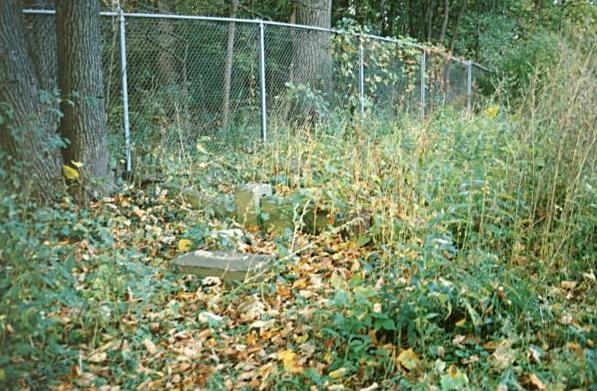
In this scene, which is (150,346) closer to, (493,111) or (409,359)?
(409,359)

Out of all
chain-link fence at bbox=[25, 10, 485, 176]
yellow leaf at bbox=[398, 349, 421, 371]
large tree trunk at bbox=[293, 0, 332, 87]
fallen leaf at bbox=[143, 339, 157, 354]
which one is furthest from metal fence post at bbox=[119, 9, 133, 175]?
yellow leaf at bbox=[398, 349, 421, 371]

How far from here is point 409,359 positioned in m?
3.21

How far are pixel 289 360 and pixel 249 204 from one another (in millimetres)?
2464

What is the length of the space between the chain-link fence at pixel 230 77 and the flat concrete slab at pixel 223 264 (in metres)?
2.37

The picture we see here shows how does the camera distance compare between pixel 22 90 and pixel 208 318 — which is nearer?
pixel 208 318

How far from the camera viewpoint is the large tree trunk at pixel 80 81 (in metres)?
5.98

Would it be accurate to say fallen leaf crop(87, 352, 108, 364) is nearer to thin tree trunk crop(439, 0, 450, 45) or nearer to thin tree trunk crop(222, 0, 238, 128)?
thin tree trunk crop(222, 0, 238, 128)

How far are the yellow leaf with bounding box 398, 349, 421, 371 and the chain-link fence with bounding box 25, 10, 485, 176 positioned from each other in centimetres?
434

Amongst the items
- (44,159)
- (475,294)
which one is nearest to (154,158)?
(44,159)

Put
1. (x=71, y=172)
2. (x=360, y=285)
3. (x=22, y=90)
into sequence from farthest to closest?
(x=22, y=90) < (x=71, y=172) < (x=360, y=285)

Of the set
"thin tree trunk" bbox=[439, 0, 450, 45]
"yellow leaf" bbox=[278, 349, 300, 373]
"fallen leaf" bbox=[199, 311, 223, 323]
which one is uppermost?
"thin tree trunk" bbox=[439, 0, 450, 45]

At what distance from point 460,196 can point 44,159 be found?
11.5 ft

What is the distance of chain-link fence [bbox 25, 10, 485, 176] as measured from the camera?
23.9ft

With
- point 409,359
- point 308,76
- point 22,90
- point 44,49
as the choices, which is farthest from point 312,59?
point 409,359
